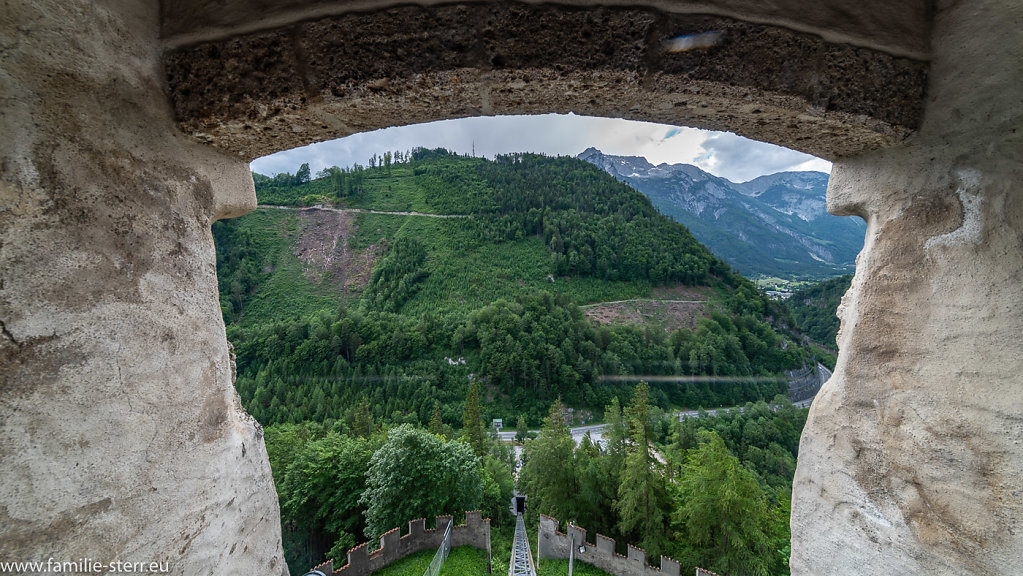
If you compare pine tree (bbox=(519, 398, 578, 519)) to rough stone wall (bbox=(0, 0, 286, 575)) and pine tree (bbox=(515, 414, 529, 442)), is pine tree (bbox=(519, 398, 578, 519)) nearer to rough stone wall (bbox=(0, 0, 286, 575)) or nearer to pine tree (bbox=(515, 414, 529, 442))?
pine tree (bbox=(515, 414, 529, 442))

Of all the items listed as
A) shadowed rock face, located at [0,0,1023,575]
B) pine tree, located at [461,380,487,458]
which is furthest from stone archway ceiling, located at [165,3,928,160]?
pine tree, located at [461,380,487,458]

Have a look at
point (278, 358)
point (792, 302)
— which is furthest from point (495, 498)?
point (792, 302)

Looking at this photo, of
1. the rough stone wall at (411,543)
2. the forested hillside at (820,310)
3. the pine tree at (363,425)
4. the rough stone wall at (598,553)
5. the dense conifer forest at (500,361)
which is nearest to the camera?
the rough stone wall at (411,543)

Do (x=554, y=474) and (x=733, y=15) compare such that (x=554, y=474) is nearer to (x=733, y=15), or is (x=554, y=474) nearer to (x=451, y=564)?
(x=451, y=564)

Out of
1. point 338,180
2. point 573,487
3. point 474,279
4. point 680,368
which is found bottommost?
point 680,368

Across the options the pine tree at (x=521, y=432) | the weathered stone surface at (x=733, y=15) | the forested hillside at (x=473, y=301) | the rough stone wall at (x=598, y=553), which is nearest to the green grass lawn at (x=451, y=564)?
the rough stone wall at (x=598, y=553)

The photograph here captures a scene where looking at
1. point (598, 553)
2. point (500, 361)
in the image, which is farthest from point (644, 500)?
point (500, 361)

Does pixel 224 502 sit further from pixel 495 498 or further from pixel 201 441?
pixel 495 498

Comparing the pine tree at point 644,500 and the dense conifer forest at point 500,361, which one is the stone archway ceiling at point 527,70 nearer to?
the dense conifer forest at point 500,361
